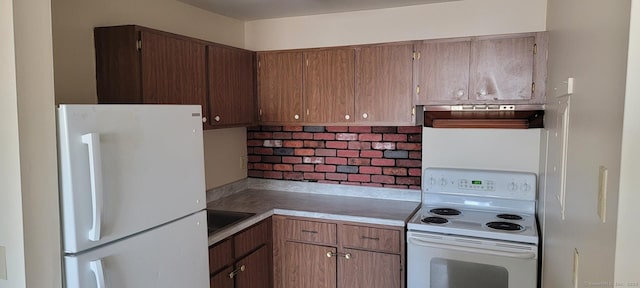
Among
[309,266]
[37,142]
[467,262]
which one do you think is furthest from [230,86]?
[467,262]

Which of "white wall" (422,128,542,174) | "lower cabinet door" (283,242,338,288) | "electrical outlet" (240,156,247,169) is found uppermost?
"white wall" (422,128,542,174)

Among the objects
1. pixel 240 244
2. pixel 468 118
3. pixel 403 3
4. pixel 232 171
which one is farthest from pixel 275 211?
pixel 403 3

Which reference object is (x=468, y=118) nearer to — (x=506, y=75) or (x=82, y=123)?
(x=506, y=75)

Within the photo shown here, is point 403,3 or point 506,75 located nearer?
point 506,75

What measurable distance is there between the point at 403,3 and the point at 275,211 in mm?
1700

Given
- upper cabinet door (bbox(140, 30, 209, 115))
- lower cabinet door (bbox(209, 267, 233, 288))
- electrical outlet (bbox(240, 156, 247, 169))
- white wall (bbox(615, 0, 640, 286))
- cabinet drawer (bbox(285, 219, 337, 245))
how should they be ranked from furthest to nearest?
1. electrical outlet (bbox(240, 156, 247, 169))
2. cabinet drawer (bbox(285, 219, 337, 245))
3. lower cabinet door (bbox(209, 267, 233, 288))
4. upper cabinet door (bbox(140, 30, 209, 115))
5. white wall (bbox(615, 0, 640, 286))

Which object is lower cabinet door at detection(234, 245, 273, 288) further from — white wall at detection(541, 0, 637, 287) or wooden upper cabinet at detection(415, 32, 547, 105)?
white wall at detection(541, 0, 637, 287)

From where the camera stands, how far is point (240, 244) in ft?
8.87

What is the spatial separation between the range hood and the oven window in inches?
33.3

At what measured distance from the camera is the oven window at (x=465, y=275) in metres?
2.53

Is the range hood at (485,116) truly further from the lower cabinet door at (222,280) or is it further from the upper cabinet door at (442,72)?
the lower cabinet door at (222,280)

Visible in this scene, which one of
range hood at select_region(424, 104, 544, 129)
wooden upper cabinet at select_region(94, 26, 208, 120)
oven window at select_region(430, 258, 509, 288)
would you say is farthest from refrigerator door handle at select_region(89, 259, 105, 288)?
range hood at select_region(424, 104, 544, 129)

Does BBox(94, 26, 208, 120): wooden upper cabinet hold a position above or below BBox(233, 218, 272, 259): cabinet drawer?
above

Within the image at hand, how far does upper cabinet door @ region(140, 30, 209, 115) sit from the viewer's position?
92.3 inches
